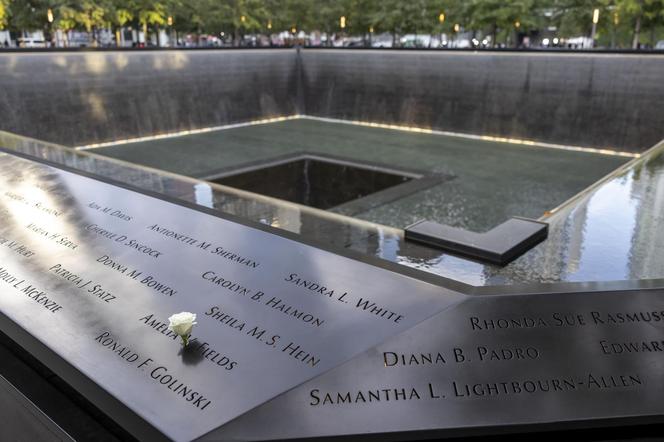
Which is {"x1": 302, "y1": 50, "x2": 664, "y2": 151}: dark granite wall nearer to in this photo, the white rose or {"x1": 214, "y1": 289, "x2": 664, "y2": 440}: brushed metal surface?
{"x1": 214, "y1": 289, "x2": 664, "y2": 440}: brushed metal surface

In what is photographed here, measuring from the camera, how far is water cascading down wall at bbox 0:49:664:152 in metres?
10.5

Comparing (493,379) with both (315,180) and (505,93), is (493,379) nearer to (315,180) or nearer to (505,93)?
(315,180)

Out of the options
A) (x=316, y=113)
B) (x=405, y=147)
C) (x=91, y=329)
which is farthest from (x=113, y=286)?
(x=316, y=113)

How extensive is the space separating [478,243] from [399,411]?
1836 millimetres

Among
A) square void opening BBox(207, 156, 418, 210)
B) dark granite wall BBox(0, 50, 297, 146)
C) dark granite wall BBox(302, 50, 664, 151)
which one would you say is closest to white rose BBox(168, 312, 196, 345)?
square void opening BBox(207, 156, 418, 210)

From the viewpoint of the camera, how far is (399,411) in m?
1.79

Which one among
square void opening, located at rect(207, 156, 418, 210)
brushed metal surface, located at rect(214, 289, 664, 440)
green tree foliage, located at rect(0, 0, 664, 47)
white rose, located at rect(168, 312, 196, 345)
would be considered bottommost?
square void opening, located at rect(207, 156, 418, 210)

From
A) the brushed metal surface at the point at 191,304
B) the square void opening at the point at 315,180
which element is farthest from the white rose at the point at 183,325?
the square void opening at the point at 315,180

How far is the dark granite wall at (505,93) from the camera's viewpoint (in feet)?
33.9

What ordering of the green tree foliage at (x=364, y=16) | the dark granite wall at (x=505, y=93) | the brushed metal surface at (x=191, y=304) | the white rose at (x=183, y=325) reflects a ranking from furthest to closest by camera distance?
the green tree foliage at (x=364, y=16) → the dark granite wall at (x=505, y=93) → the white rose at (x=183, y=325) → the brushed metal surface at (x=191, y=304)

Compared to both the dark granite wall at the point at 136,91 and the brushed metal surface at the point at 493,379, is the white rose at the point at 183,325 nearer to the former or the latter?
the brushed metal surface at the point at 493,379

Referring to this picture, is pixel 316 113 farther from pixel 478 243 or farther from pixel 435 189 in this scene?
pixel 478 243

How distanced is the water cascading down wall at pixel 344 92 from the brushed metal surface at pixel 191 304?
8813mm

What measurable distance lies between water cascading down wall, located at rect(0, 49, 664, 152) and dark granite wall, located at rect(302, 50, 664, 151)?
0.8 inches
